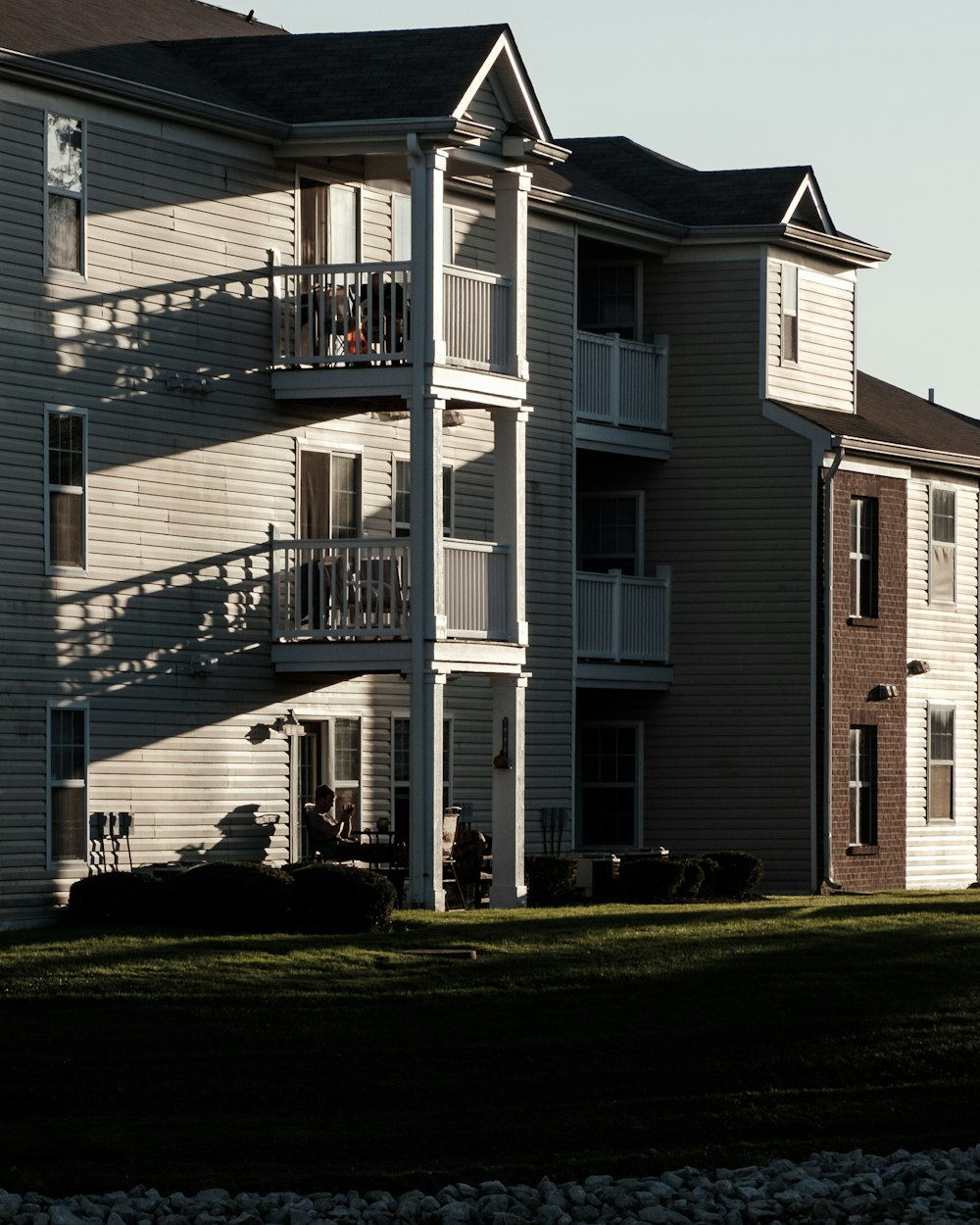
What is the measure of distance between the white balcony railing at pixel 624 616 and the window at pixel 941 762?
575cm

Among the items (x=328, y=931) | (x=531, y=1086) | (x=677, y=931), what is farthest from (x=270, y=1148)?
(x=677, y=931)

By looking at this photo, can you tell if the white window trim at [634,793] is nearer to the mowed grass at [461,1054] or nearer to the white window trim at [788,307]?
the white window trim at [788,307]

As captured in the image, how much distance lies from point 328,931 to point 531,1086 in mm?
→ 6147

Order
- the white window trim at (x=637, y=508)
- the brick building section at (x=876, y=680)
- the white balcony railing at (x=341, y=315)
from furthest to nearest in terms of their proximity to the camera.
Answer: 1. the white window trim at (x=637, y=508)
2. the brick building section at (x=876, y=680)
3. the white balcony railing at (x=341, y=315)

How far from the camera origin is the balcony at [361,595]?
95.1ft

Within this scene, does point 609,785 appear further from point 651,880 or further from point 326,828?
point 326,828

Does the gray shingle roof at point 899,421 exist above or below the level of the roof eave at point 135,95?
below

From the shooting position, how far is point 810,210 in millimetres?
37625

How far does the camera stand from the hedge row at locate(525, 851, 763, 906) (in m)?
31.6

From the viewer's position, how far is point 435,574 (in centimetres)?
2891

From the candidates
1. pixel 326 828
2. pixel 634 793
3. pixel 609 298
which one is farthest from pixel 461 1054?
pixel 609 298

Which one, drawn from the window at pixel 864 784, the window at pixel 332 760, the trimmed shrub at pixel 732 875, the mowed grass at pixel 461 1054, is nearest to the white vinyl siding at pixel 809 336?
the window at pixel 864 784

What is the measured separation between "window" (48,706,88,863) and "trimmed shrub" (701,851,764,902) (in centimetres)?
976

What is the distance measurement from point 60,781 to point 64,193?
618cm
